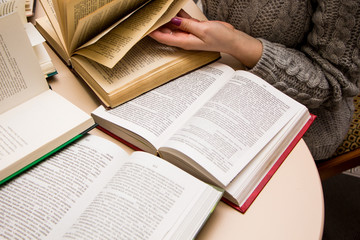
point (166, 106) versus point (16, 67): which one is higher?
point (16, 67)

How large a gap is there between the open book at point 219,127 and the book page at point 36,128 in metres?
0.06

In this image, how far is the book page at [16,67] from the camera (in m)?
0.53

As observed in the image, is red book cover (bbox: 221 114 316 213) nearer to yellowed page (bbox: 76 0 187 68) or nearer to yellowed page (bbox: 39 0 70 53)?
yellowed page (bbox: 76 0 187 68)

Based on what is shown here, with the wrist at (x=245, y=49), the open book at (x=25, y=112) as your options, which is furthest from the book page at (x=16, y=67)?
the wrist at (x=245, y=49)

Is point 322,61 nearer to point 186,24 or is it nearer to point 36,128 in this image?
point 186,24

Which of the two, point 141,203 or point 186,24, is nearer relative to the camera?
point 141,203

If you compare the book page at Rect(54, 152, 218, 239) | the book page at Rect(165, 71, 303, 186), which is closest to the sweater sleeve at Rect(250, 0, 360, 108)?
the book page at Rect(165, 71, 303, 186)

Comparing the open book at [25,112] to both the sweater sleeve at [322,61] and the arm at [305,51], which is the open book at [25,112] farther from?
the sweater sleeve at [322,61]

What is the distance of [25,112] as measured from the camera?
57 centimetres

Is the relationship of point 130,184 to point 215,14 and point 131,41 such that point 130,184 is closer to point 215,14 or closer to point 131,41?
point 131,41

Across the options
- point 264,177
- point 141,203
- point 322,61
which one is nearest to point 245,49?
point 322,61

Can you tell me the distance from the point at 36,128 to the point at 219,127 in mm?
332

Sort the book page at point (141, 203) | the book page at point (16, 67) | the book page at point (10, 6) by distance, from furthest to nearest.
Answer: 1. the book page at point (10, 6)
2. the book page at point (16, 67)
3. the book page at point (141, 203)

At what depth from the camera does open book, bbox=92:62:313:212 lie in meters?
0.48
